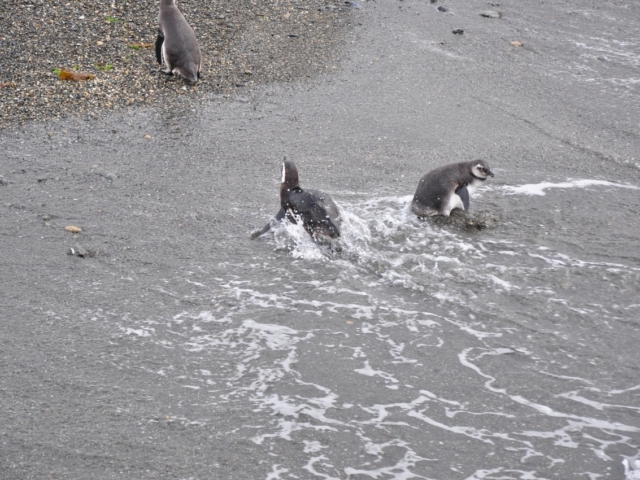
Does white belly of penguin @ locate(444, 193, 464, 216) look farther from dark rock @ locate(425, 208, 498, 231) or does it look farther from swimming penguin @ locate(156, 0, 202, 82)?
swimming penguin @ locate(156, 0, 202, 82)

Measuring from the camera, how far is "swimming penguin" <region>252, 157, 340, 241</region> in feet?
16.9

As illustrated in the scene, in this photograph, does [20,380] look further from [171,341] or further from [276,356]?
[276,356]

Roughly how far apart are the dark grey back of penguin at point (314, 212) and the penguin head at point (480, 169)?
1.21m

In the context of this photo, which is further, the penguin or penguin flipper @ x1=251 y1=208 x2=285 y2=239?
the penguin

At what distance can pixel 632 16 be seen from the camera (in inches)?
397

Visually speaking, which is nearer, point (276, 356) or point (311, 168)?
point (276, 356)

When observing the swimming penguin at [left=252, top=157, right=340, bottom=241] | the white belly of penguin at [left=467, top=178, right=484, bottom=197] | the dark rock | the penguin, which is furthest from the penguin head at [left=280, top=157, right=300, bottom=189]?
the white belly of penguin at [left=467, top=178, right=484, bottom=197]

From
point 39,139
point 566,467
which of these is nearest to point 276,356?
point 566,467

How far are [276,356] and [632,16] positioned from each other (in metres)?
8.36

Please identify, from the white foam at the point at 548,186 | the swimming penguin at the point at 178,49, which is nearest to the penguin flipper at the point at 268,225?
the white foam at the point at 548,186

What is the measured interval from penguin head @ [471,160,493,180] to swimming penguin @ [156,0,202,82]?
11.3ft

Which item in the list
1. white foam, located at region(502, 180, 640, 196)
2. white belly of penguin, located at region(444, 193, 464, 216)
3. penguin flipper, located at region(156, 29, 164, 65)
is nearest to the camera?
white belly of penguin, located at region(444, 193, 464, 216)

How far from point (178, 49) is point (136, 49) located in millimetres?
1005

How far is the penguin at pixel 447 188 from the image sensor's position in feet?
18.4
